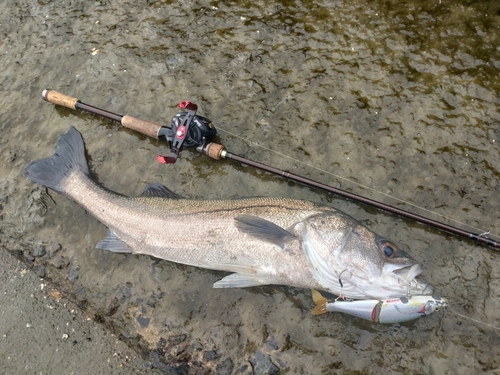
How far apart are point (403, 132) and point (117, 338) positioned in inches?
146

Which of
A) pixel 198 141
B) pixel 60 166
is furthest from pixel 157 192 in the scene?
pixel 60 166

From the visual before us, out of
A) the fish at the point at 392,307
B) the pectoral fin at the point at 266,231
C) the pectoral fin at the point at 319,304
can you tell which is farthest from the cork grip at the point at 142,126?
the fish at the point at 392,307

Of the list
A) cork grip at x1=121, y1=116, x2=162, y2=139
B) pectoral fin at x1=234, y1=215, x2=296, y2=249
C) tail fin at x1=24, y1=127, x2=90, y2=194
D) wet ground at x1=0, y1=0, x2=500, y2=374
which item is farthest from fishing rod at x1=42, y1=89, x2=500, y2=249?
pectoral fin at x1=234, y1=215, x2=296, y2=249

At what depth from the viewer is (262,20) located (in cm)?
486

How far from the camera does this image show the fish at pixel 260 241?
3139 millimetres

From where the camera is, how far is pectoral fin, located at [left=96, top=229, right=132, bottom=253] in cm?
378

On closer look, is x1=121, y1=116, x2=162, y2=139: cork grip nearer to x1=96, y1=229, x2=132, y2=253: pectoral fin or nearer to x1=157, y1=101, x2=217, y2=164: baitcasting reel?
x1=157, y1=101, x2=217, y2=164: baitcasting reel

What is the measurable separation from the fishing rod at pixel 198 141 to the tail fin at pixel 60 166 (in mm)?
520

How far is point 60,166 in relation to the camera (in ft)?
13.4

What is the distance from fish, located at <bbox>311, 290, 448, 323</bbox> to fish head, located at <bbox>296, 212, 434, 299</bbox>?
0.16ft

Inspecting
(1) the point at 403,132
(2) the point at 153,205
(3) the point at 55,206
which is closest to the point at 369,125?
(1) the point at 403,132

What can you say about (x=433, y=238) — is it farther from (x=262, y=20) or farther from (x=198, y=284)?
(x=262, y=20)

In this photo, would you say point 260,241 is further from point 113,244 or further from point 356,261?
point 113,244

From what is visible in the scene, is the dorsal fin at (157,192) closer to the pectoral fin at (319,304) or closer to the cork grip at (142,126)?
the cork grip at (142,126)
